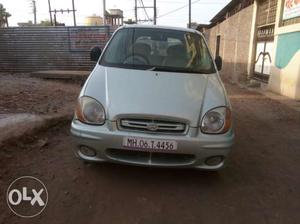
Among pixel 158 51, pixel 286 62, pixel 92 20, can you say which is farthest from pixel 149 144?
pixel 92 20

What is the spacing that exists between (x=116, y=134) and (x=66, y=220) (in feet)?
2.91

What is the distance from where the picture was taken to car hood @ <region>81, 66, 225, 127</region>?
10.2 ft

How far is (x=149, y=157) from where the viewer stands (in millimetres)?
3160

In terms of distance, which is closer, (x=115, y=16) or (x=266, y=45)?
(x=266, y=45)

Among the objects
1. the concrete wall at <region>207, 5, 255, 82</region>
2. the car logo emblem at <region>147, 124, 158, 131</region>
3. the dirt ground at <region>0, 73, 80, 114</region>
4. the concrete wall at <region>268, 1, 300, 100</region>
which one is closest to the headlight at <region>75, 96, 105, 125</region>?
the car logo emblem at <region>147, 124, 158, 131</region>

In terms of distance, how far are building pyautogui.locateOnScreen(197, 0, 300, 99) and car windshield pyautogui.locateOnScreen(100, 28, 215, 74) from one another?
220 inches

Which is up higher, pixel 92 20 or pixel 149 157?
pixel 92 20

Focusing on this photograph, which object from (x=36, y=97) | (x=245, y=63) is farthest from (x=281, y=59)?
(x=36, y=97)

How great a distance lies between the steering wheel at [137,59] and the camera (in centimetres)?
407

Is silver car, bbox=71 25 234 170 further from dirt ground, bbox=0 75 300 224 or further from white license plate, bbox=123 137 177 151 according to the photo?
dirt ground, bbox=0 75 300 224

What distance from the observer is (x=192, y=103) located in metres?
3.25

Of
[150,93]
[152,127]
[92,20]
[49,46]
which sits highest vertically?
[92,20]

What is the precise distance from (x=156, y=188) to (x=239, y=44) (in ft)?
43.1

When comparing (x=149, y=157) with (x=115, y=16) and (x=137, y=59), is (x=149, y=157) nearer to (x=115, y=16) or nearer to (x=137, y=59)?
(x=137, y=59)
